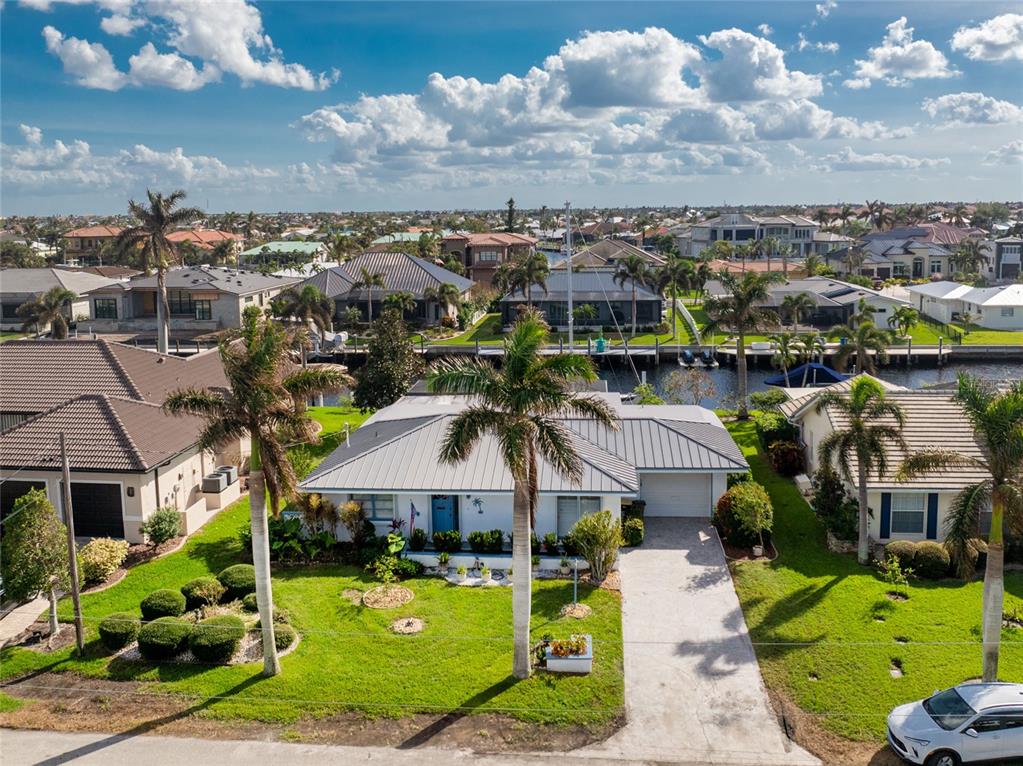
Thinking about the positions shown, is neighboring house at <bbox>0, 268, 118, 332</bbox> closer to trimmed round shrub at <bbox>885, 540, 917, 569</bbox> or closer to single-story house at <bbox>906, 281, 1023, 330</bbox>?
trimmed round shrub at <bbox>885, 540, 917, 569</bbox>

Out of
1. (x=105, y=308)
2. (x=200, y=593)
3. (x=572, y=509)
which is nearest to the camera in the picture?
(x=200, y=593)

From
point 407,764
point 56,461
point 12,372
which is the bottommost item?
point 407,764

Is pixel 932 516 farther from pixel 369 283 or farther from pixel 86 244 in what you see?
pixel 86 244

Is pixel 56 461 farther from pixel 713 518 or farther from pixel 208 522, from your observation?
pixel 713 518

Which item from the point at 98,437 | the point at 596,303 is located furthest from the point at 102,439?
the point at 596,303

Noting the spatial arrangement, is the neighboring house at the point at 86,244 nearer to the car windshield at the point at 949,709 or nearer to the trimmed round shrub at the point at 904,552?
the trimmed round shrub at the point at 904,552

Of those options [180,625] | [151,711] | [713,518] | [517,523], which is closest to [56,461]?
[180,625]
